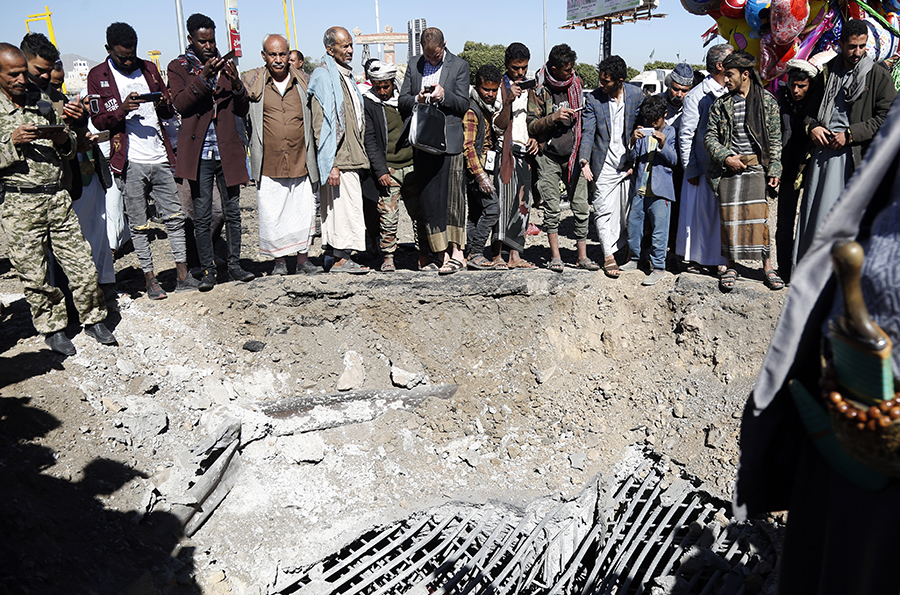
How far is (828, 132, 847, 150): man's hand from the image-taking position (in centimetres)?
401

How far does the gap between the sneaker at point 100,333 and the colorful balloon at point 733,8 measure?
7.69 meters

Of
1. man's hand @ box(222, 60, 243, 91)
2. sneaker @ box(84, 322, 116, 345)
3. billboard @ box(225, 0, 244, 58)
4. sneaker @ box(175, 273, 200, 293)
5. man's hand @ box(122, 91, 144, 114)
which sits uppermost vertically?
billboard @ box(225, 0, 244, 58)

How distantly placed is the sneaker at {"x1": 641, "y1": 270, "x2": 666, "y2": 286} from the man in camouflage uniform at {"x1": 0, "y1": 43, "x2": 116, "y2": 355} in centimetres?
419

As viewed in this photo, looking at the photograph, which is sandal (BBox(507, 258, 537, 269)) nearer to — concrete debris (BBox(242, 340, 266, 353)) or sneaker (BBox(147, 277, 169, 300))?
concrete debris (BBox(242, 340, 266, 353))

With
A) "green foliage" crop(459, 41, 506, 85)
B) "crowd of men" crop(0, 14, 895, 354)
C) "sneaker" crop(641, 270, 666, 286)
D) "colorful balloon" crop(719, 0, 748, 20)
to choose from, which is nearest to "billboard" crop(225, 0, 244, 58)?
"crowd of men" crop(0, 14, 895, 354)

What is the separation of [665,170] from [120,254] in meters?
5.38

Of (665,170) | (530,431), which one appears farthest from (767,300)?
(530,431)

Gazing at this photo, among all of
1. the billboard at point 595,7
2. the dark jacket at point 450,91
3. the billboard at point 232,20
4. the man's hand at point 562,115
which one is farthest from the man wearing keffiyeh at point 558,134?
the billboard at point 595,7

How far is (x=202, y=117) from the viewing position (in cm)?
462

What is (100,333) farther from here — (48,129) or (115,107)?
(115,107)

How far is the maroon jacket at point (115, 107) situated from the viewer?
438 centimetres

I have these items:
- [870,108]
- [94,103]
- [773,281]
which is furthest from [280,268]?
[870,108]

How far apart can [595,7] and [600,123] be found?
25.4 m

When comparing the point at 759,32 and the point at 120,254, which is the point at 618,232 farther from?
the point at 120,254
